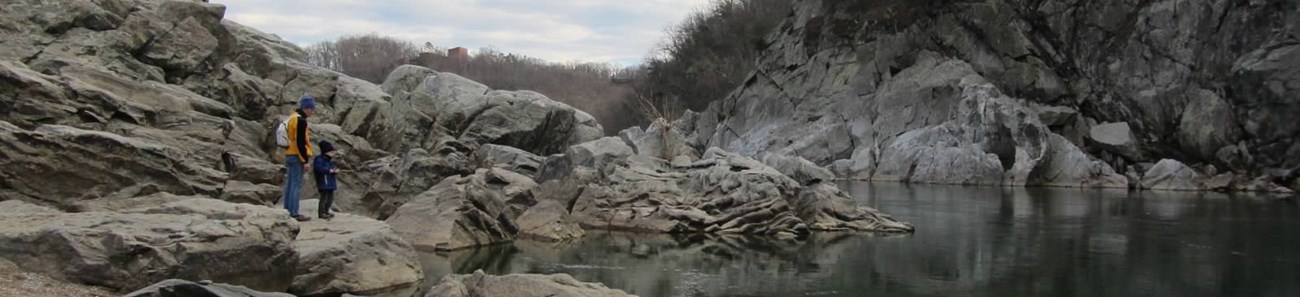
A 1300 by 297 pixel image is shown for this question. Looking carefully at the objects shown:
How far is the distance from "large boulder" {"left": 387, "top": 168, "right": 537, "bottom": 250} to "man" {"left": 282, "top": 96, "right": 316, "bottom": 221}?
4.00 metres

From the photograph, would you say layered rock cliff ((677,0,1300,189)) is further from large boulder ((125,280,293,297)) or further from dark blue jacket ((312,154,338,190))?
large boulder ((125,280,293,297))

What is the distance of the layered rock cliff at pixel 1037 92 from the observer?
4669cm

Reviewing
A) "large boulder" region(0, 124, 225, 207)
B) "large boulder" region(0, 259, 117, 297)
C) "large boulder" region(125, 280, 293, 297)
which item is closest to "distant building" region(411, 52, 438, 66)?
"large boulder" region(0, 124, 225, 207)

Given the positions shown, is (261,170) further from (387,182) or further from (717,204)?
(717,204)

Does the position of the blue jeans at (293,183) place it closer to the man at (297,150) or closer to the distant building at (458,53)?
the man at (297,150)

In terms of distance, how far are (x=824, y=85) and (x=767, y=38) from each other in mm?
9901

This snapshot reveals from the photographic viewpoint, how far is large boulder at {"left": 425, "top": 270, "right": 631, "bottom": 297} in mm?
10375

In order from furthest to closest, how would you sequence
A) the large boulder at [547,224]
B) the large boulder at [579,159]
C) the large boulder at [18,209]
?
the large boulder at [579,159] < the large boulder at [547,224] < the large boulder at [18,209]

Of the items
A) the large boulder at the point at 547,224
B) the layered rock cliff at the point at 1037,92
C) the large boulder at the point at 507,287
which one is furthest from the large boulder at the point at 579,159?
the layered rock cliff at the point at 1037,92

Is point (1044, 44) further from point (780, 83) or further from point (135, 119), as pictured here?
point (135, 119)

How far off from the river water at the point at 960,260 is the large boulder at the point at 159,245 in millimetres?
3794

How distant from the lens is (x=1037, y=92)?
55812 mm

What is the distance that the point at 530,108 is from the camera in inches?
1348

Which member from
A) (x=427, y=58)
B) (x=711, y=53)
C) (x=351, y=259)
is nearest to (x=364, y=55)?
(x=427, y=58)
